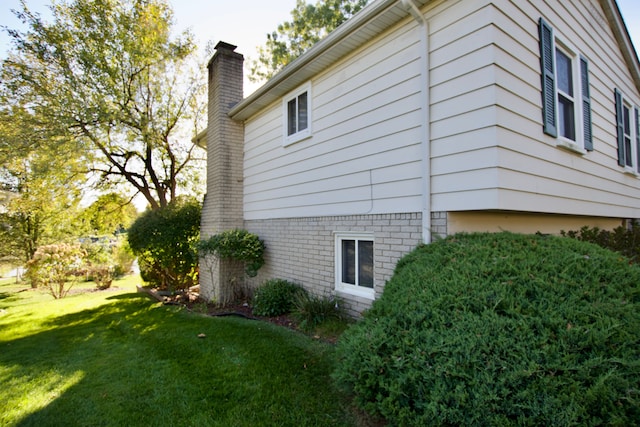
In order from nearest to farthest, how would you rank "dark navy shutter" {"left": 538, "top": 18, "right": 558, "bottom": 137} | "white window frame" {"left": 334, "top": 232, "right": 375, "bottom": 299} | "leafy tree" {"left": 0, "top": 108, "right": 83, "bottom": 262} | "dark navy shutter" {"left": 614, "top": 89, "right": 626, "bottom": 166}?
"dark navy shutter" {"left": 538, "top": 18, "right": 558, "bottom": 137} < "white window frame" {"left": 334, "top": 232, "right": 375, "bottom": 299} < "dark navy shutter" {"left": 614, "top": 89, "right": 626, "bottom": 166} < "leafy tree" {"left": 0, "top": 108, "right": 83, "bottom": 262}

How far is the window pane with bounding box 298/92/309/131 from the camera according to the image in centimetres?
674

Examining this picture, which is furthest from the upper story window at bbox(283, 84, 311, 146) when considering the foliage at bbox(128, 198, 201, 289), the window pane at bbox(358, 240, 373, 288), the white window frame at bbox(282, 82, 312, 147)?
the foliage at bbox(128, 198, 201, 289)

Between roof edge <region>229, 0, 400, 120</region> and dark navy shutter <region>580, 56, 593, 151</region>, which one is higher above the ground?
roof edge <region>229, 0, 400, 120</region>

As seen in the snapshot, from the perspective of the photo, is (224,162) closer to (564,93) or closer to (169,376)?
(169,376)

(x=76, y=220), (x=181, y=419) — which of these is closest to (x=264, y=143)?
(x=181, y=419)

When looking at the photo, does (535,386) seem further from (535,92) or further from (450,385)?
(535,92)

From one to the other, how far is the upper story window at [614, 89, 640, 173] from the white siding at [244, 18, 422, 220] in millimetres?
5399

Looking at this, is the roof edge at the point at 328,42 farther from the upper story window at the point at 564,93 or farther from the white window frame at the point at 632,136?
the white window frame at the point at 632,136

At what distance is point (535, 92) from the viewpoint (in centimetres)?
424

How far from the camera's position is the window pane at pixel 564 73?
201 inches

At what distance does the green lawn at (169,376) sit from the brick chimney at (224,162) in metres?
2.26

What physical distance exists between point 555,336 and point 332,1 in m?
19.7

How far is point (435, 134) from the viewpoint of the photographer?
160 inches

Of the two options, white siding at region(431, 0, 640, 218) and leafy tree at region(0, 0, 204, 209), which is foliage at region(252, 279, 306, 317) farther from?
leafy tree at region(0, 0, 204, 209)
